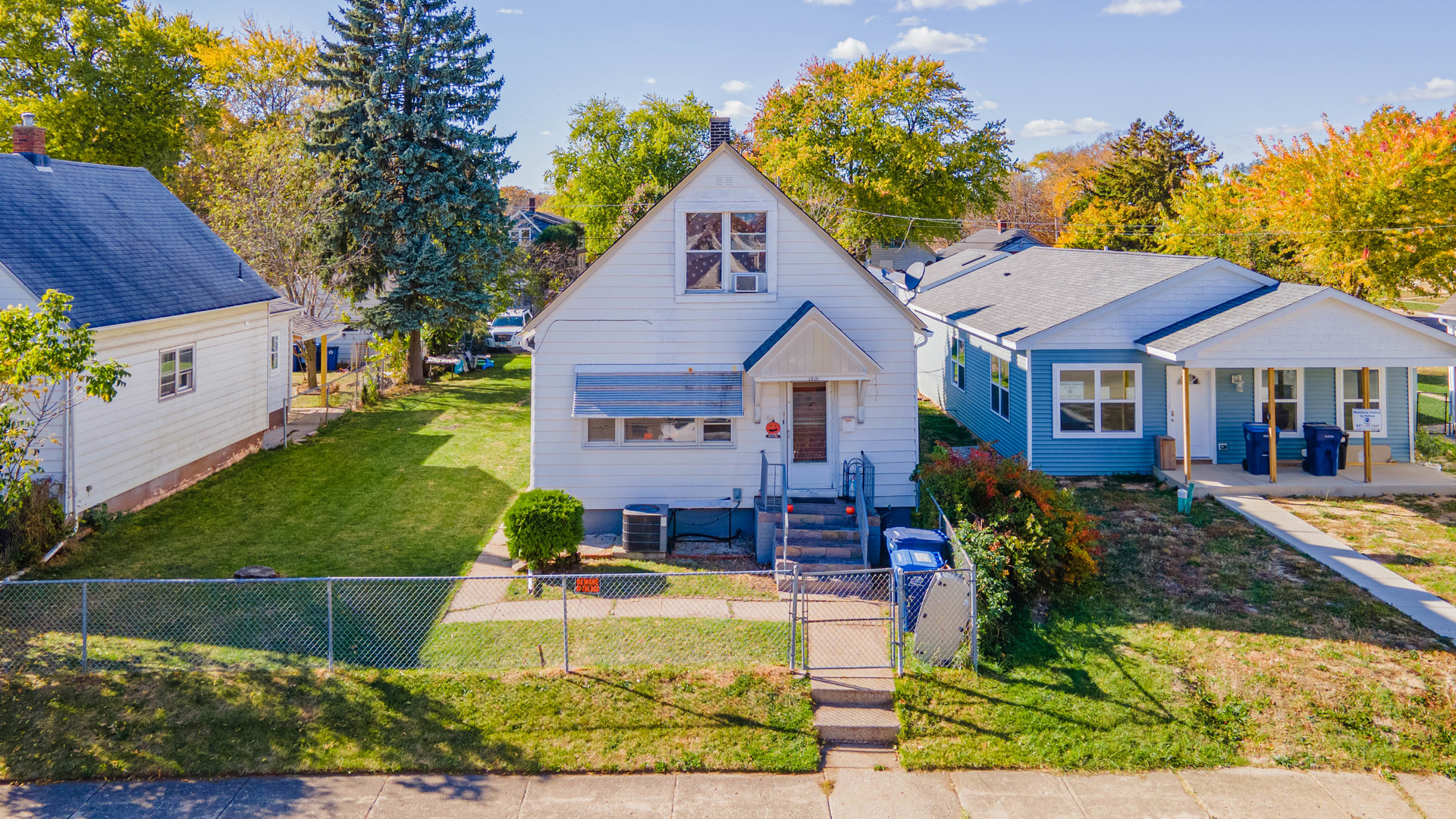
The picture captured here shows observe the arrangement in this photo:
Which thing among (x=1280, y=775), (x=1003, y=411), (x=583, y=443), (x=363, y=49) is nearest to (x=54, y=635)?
(x=583, y=443)

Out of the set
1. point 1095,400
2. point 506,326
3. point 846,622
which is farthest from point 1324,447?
point 506,326

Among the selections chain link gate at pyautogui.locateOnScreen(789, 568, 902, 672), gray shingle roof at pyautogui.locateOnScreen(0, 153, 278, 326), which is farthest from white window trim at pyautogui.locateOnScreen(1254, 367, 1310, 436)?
gray shingle roof at pyautogui.locateOnScreen(0, 153, 278, 326)

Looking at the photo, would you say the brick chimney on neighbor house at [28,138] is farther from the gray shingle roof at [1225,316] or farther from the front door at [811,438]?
the gray shingle roof at [1225,316]

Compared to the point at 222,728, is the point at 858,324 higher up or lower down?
higher up

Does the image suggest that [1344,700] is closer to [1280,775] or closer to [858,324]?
[1280,775]

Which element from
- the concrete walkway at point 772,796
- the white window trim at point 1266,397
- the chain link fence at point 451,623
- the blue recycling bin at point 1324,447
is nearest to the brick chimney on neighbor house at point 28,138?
the chain link fence at point 451,623
